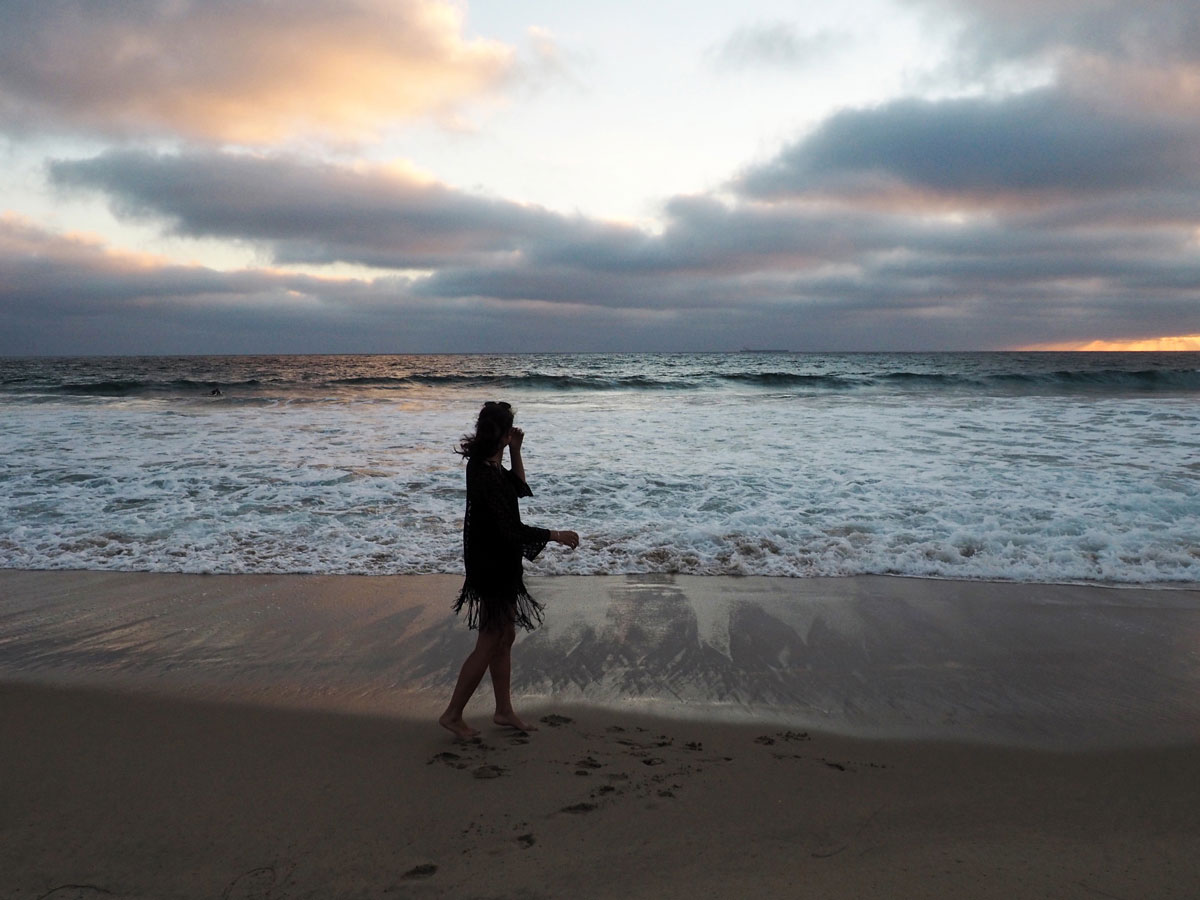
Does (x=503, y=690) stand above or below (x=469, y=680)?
below

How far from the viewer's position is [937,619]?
558cm

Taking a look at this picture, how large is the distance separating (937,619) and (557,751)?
3485mm

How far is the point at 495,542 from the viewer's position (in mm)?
3627

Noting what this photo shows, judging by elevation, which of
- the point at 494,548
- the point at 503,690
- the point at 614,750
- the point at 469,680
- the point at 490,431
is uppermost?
the point at 490,431

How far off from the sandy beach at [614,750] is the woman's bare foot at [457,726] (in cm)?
12

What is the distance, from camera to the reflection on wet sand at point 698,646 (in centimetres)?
418

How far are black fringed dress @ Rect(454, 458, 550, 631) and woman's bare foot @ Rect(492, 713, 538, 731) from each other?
0.51 meters

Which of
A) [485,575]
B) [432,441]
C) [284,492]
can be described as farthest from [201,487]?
[485,575]

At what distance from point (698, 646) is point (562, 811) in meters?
2.21

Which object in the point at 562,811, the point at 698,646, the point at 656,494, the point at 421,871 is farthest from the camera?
the point at 656,494

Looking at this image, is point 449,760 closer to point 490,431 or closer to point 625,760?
point 625,760

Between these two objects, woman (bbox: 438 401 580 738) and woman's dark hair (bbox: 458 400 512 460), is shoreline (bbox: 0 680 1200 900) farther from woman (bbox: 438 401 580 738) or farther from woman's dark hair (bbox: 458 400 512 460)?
woman's dark hair (bbox: 458 400 512 460)

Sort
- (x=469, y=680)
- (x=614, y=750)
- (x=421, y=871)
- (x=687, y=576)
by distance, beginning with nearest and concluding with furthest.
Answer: (x=421, y=871), (x=614, y=750), (x=469, y=680), (x=687, y=576)

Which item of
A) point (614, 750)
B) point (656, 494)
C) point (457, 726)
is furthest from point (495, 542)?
point (656, 494)
